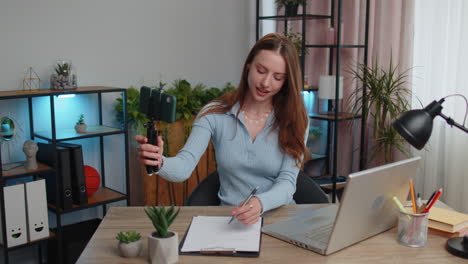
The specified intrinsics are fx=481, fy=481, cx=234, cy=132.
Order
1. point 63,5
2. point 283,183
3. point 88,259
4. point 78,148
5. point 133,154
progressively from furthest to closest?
point 133,154
point 63,5
point 78,148
point 283,183
point 88,259

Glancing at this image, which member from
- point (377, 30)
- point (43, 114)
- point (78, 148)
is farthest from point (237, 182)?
point (377, 30)

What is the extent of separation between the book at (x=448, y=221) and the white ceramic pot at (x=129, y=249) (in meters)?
0.89

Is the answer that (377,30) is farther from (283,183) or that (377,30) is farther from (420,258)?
(420,258)

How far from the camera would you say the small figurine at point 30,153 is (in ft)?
8.49

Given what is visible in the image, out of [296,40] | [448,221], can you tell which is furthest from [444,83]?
[448,221]

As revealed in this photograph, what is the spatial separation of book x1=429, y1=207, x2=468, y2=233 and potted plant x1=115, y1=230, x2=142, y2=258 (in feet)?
2.91

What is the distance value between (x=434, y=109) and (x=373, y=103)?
2274mm

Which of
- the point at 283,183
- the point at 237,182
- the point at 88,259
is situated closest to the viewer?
the point at 88,259

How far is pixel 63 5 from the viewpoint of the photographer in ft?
9.59

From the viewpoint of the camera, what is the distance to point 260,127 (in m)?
2.01

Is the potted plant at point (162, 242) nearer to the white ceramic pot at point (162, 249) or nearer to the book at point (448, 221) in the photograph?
the white ceramic pot at point (162, 249)

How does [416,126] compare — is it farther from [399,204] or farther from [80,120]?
[80,120]

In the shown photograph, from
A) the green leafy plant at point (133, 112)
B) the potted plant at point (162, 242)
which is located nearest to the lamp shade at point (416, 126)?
the potted plant at point (162, 242)

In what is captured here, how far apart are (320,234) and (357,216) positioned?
5.6 inches
